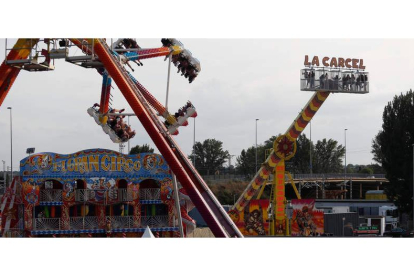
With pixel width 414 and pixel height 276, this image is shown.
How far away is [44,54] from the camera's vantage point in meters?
34.6

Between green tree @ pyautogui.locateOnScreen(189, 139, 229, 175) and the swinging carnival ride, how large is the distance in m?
43.1

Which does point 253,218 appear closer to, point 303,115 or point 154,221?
point 303,115

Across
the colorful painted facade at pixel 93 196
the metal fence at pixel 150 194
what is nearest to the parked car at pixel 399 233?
the colorful painted facade at pixel 93 196

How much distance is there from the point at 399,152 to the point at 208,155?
4290 centimetres

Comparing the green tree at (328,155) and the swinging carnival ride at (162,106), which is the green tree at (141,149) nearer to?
the green tree at (328,155)

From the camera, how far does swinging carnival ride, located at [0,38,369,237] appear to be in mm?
33531

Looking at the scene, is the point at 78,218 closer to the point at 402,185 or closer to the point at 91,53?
the point at 91,53

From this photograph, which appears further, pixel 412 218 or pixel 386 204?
pixel 386 204

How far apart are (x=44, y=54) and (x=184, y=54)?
43.6 feet

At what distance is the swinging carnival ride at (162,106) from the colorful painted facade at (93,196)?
1.36m

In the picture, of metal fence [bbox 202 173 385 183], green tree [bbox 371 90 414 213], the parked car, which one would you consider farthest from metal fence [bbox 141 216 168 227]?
metal fence [bbox 202 173 385 183]

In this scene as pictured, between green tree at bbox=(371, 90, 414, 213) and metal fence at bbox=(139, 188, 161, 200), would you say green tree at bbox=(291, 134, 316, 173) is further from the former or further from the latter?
metal fence at bbox=(139, 188, 161, 200)

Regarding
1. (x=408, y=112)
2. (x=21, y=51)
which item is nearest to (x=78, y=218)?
(x=21, y=51)

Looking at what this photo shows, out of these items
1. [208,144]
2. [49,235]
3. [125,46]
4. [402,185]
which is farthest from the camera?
[208,144]
